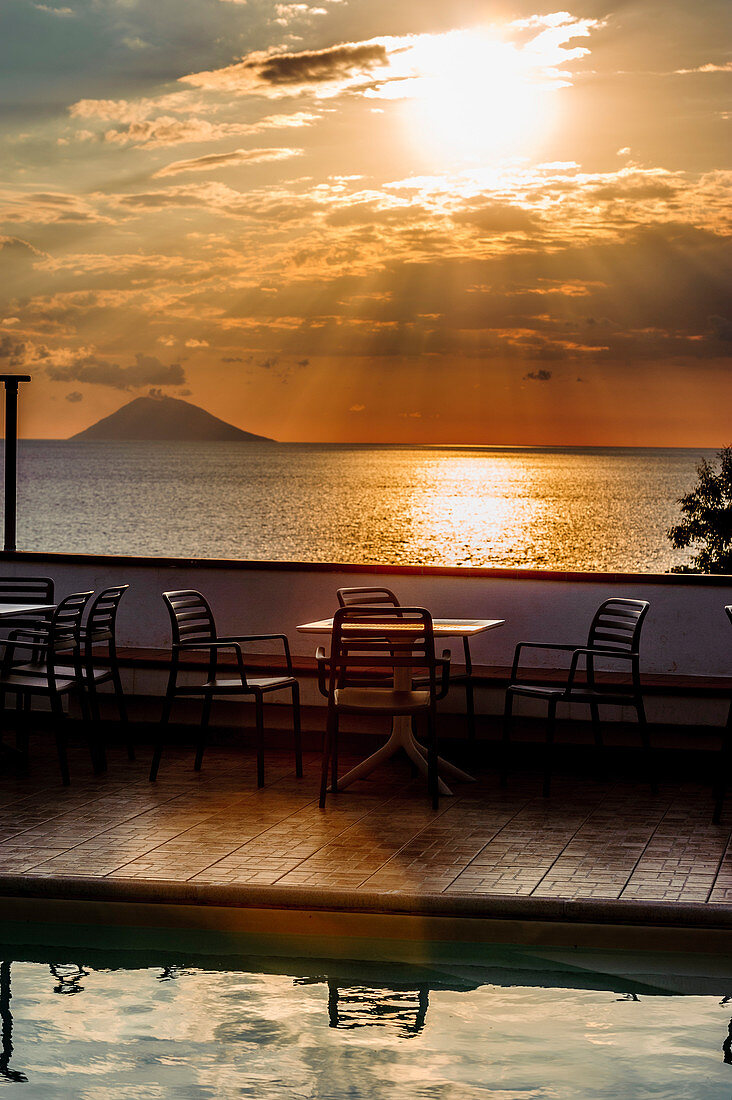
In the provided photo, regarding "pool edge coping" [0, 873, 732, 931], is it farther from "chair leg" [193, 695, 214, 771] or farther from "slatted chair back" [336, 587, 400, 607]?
"slatted chair back" [336, 587, 400, 607]

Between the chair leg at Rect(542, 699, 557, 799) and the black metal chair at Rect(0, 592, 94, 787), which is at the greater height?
the black metal chair at Rect(0, 592, 94, 787)

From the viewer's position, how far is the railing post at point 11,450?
27.9ft

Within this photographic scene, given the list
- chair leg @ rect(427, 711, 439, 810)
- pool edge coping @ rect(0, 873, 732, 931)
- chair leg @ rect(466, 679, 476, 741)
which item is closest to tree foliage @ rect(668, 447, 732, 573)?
chair leg @ rect(466, 679, 476, 741)

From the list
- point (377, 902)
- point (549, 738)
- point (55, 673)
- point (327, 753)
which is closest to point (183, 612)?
point (55, 673)

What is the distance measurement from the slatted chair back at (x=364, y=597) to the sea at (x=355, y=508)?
43.7m

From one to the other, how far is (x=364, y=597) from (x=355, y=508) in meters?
59.1

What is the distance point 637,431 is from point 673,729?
45057mm

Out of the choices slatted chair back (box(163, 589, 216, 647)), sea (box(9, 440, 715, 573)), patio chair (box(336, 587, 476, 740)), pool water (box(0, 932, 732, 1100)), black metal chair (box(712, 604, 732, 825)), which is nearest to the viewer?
pool water (box(0, 932, 732, 1100))

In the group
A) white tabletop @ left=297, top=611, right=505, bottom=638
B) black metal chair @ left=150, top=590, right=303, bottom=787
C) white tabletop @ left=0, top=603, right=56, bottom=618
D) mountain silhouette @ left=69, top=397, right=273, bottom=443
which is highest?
mountain silhouette @ left=69, top=397, right=273, bottom=443

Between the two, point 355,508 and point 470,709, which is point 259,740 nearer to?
point 470,709

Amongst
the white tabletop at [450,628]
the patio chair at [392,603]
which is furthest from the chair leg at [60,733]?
the patio chair at [392,603]

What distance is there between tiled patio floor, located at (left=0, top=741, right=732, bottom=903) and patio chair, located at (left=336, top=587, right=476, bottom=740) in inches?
13.4

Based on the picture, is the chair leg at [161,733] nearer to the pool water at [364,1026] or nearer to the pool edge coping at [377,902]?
the pool edge coping at [377,902]

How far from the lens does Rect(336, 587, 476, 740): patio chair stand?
652 centimetres
